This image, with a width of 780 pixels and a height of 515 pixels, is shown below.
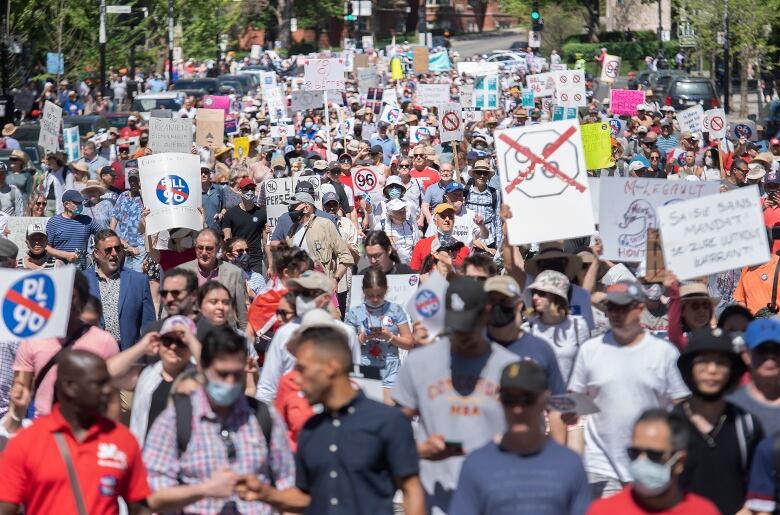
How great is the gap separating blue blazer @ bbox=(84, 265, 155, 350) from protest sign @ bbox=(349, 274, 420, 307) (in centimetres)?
137

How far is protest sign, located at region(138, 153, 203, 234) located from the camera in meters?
13.2

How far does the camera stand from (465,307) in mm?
6340

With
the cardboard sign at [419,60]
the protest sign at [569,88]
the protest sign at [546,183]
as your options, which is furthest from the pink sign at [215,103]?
the protest sign at [546,183]

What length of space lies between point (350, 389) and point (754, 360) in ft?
5.68

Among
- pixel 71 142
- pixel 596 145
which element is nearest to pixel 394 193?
pixel 596 145

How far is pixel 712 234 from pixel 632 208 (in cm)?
164

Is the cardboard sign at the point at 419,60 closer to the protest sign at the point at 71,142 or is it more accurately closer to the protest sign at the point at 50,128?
the protest sign at the point at 71,142

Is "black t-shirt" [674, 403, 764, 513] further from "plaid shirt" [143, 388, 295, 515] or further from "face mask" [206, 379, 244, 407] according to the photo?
"face mask" [206, 379, 244, 407]

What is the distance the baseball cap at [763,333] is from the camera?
6.47 m

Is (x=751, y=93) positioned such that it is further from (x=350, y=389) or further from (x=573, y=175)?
(x=350, y=389)

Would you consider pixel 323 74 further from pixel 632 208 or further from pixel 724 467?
pixel 724 467

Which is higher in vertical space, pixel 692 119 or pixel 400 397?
pixel 692 119

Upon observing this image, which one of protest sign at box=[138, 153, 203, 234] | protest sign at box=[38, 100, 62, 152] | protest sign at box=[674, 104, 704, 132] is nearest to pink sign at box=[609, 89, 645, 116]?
protest sign at box=[674, 104, 704, 132]

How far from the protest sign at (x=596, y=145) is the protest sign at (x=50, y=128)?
31.6 ft
